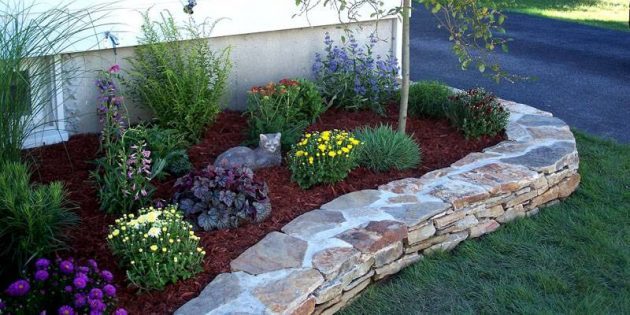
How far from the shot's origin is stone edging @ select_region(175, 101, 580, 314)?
3557 millimetres

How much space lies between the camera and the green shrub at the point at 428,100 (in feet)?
19.7

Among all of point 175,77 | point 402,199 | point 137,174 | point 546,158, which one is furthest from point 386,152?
point 137,174

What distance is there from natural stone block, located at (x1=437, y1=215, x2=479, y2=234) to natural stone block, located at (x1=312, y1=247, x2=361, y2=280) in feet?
2.51

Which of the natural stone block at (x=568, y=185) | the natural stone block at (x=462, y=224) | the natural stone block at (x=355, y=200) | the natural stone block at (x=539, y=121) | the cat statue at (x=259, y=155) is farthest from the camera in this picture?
the natural stone block at (x=539, y=121)

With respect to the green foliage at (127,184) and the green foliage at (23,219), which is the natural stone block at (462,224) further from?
the green foliage at (23,219)

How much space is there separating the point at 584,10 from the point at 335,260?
12523 millimetres

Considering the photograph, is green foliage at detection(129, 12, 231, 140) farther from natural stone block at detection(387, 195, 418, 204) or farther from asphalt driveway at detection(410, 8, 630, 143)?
asphalt driveway at detection(410, 8, 630, 143)

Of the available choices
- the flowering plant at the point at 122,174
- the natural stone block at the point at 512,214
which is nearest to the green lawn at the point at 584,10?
the natural stone block at the point at 512,214

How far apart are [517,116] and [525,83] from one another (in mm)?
2547

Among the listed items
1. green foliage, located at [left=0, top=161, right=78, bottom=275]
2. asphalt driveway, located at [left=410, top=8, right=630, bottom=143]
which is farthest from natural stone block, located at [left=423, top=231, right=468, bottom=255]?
asphalt driveway, located at [left=410, top=8, right=630, bottom=143]

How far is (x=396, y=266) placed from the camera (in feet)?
13.8

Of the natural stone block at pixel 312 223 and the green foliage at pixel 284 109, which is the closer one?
the natural stone block at pixel 312 223

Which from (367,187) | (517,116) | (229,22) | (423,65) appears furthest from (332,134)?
(423,65)

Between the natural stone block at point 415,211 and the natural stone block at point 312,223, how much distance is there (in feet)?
1.01
